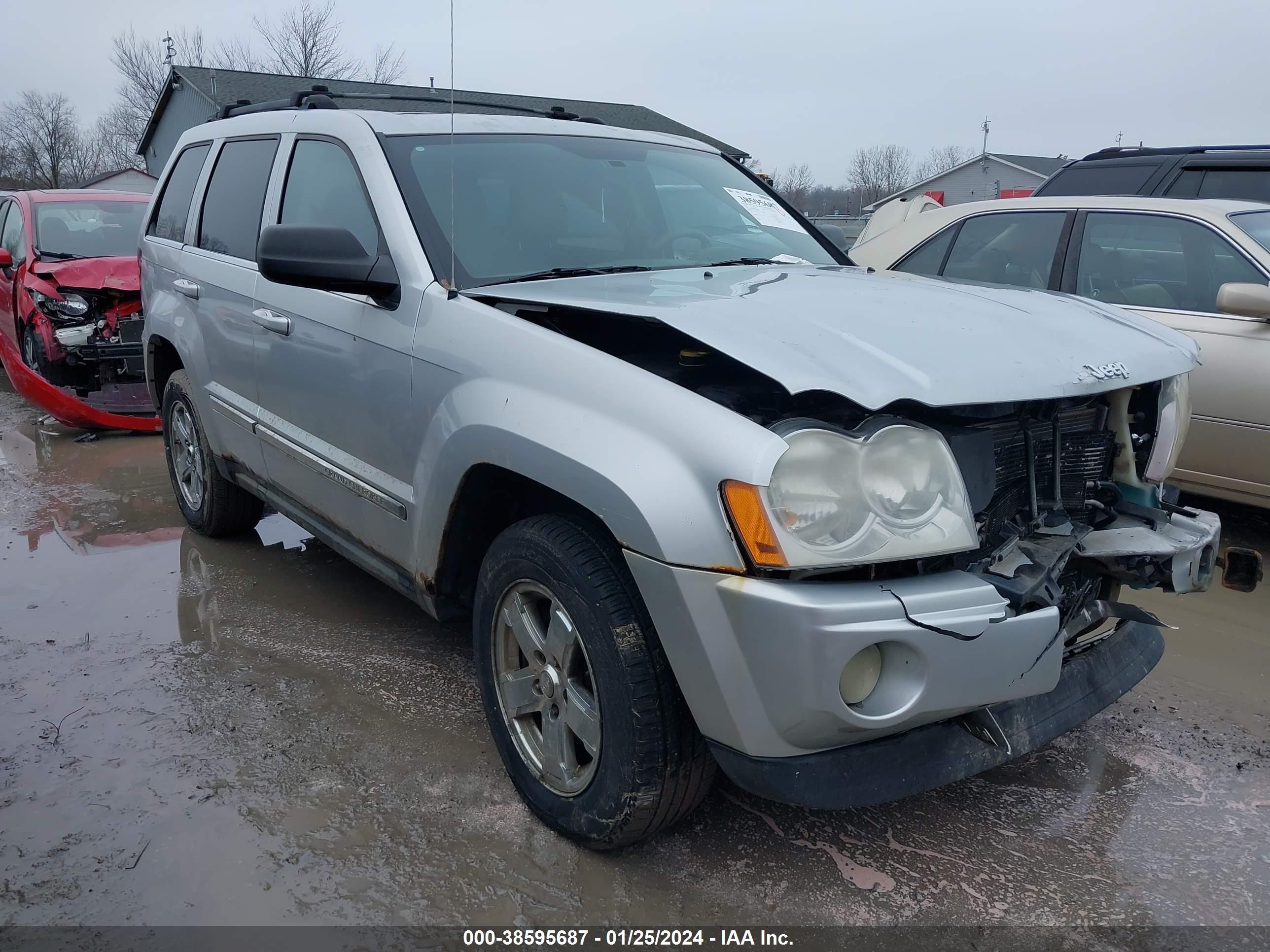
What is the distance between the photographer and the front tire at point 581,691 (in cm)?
220

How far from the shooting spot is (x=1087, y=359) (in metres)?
2.42

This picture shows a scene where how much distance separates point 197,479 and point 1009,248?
4.29 m

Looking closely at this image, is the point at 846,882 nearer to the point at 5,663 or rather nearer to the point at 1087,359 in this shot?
the point at 1087,359

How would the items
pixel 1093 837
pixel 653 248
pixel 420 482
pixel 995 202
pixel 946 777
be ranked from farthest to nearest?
1. pixel 995 202
2. pixel 653 248
3. pixel 420 482
4. pixel 1093 837
5. pixel 946 777

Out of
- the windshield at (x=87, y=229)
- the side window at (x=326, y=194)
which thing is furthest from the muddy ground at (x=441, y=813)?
the windshield at (x=87, y=229)

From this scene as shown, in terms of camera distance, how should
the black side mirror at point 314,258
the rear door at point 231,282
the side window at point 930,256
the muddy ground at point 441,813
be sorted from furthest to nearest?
1. the side window at point 930,256
2. the rear door at point 231,282
3. the black side mirror at point 314,258
4. the muddy ground at point 441,813

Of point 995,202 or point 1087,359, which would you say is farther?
point 995,202

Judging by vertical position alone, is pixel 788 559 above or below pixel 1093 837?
above

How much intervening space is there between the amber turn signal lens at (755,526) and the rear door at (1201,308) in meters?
3.47

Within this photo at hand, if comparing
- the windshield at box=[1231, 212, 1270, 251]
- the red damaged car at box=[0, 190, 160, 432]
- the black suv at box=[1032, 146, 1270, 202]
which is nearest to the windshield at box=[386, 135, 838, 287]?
the windshield at box=[1231, 212, 1270, 251]

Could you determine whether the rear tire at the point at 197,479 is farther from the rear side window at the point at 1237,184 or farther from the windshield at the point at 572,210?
the rear side window at the point at 1237,184

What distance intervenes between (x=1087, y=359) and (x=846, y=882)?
54.1 inches

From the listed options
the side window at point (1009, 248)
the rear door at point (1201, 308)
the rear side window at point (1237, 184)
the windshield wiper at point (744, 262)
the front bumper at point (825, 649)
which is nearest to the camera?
the front bumper at point (825, 649)

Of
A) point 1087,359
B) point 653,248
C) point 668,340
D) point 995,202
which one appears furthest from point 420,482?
point 995,202
